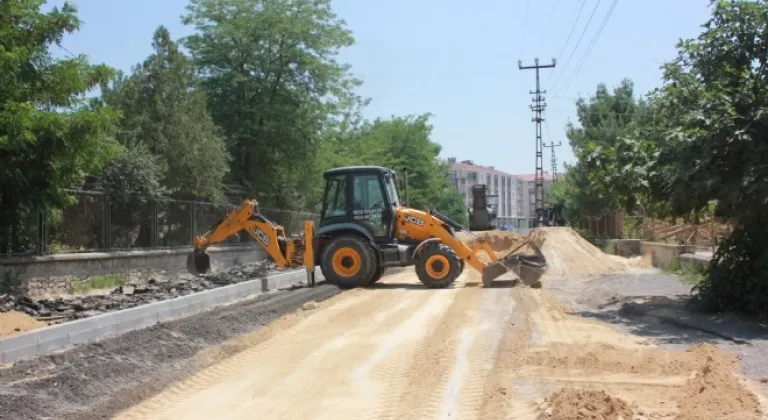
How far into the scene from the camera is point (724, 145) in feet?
39.2

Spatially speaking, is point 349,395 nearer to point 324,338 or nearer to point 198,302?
point 324,338

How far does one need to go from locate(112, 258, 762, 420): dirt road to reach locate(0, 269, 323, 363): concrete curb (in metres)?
2.10

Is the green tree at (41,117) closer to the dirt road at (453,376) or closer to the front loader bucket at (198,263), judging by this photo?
the front loader bucket at (198,263)

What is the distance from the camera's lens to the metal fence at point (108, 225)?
15898 mm

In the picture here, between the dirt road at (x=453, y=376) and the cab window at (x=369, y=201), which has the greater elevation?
the cab window at (x=369, y=201)

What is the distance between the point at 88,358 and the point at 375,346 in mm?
3467

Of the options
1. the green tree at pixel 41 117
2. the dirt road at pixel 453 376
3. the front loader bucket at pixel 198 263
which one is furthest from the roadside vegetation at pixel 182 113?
the dirt road at pixel 453 376

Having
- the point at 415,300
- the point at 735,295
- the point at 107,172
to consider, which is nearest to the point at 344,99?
the point at 107,172

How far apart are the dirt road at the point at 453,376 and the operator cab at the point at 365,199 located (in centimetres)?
595

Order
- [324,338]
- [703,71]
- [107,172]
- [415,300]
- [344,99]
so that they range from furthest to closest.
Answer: [344,99]
[107,172]
[415,300]
[703,71]
[324,338]

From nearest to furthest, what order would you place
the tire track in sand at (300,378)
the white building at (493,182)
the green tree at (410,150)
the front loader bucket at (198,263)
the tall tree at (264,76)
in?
1. the tire track in sand at (300,378)
2. the front loader bucket at (198,263)
3. the tall tree at (264,76)
4. the green tree at (410,150)
5. the white building at (493,182)

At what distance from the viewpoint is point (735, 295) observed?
497 inches

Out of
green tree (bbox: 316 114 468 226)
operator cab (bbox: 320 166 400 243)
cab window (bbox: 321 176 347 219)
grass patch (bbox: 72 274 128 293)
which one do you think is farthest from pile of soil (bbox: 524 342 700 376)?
green tree (bbox: 316 114 468 226)

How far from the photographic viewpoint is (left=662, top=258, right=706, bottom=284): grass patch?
19266mm
